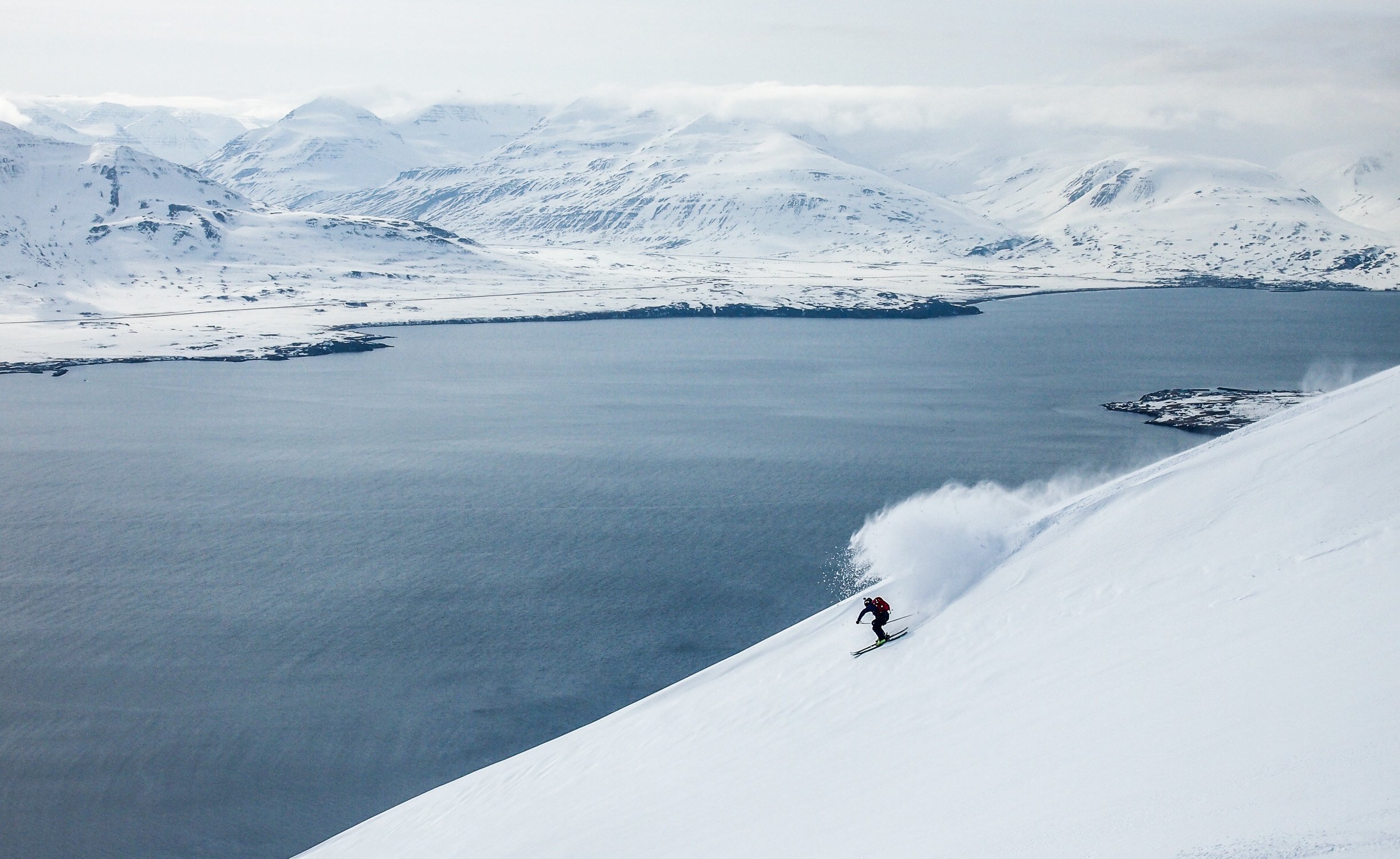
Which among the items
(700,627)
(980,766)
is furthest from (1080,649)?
(700,627)

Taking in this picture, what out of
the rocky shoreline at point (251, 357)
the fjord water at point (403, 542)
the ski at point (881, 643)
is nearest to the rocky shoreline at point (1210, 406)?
the fjord water at point (403, 542)

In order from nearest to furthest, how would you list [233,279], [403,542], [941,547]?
[941,547] → [403,542] → [233,279]

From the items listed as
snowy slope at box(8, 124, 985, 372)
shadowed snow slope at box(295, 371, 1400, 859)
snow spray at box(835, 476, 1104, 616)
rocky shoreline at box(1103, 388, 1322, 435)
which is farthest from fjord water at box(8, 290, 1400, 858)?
snowy slope at box(8, 124, 985, 372)

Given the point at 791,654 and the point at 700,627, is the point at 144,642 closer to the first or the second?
the point at 700,627

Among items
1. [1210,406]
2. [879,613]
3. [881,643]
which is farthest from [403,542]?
[1210,406]

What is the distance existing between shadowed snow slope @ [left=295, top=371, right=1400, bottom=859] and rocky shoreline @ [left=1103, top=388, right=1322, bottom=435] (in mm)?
42066

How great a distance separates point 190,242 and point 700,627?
14544 cm

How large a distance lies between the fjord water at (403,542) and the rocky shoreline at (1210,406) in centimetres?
256

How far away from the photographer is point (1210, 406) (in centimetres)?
6388

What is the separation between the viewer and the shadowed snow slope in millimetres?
8617

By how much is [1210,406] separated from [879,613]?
54.3 meters

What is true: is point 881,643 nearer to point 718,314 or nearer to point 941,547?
point 941,547

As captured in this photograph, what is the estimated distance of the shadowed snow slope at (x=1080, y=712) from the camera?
8617 millimetres

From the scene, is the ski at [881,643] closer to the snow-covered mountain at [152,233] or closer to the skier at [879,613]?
the skier at [879,613]
